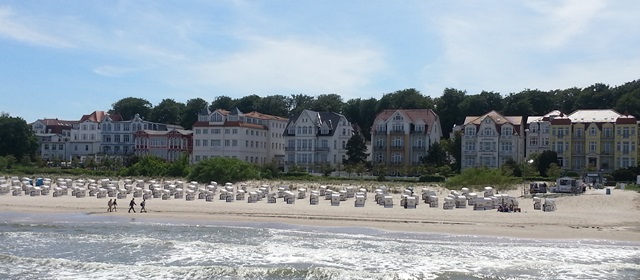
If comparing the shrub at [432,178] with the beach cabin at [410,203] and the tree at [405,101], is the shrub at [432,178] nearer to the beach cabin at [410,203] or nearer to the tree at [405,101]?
the beach cabin at [410,203]

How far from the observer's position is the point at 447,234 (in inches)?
1136

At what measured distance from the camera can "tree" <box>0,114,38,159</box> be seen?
305ft

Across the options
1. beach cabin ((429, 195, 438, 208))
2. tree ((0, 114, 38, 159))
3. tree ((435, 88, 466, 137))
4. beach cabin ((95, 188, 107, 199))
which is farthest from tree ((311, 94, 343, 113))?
beach cabin ((429, 195, 438, 208))

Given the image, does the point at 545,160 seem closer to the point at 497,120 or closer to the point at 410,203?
the point at 497,120

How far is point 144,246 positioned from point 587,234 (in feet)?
58.5

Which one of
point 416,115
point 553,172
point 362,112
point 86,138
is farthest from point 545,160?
point 86,138

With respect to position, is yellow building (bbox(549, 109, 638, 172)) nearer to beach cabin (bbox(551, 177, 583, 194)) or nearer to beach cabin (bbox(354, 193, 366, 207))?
beach cabin (bbox(551, 177, 583, 194))

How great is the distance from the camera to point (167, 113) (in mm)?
115625

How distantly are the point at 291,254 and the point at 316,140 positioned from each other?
54.7m

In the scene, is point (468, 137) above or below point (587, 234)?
above

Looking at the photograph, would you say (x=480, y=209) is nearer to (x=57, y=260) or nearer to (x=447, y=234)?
(x=447, y=234)

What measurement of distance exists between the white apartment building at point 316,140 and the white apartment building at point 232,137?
2784mm

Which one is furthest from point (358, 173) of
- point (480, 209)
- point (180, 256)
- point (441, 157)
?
point (180, 256)

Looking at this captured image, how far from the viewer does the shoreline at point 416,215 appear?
2964 centimetres
